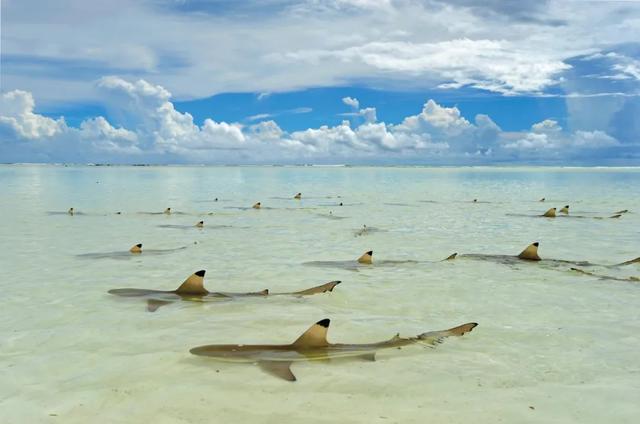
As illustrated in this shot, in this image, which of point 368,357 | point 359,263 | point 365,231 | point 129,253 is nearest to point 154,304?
point 368,357

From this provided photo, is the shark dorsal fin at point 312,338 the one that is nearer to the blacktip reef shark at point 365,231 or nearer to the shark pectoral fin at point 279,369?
the shark pectoral fin at point 279,369

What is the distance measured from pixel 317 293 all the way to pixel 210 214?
20.4 meters

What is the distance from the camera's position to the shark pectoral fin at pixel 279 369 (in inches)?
254

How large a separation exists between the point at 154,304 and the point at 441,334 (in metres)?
5.12

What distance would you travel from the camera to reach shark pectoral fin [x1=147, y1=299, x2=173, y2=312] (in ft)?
31.9

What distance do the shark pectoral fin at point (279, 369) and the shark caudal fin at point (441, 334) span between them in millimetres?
2227

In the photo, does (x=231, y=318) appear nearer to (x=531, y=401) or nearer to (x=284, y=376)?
(x=284, y=376)

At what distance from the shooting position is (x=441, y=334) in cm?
821

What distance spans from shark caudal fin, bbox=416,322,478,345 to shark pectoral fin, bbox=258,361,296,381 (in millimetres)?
2227

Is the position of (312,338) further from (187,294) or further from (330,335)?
(187,294)

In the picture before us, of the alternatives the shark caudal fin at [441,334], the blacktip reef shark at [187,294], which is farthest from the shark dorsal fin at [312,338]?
the blacktip reef shark at [187,294]

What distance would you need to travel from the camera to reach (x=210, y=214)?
30.5m

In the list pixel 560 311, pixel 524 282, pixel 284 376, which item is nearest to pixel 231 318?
pixel 284 376

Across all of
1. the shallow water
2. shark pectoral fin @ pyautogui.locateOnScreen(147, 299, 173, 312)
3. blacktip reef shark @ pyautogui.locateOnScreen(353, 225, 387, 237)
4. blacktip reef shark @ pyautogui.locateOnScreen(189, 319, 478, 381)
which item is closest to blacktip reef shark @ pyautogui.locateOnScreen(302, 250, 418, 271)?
the shallow water
